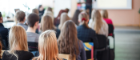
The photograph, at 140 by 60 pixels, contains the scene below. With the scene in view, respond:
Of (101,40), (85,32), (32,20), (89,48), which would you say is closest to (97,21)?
(101,40)

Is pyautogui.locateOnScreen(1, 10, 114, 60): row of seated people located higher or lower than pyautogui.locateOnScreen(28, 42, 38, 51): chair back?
higher

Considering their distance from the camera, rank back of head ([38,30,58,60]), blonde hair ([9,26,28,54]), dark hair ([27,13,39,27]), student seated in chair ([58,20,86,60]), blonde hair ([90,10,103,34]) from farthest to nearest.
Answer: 1. blonde hair ([90,10,103,34])
2. dark hair ([27,13,39,27])
3. student seated in chair ([58,20,86,60])
4. blonde hair ([9,26,28,54])
5. back of head ([38,30,58,60])

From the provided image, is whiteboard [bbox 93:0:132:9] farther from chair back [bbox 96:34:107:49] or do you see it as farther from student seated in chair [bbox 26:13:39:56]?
student seated in chair [bbox 26:13:39:56]

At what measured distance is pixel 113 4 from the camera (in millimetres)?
9883

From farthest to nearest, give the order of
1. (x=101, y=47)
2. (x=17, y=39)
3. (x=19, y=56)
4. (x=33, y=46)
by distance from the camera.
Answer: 1. (x=101, y=47)
2. (x=33, y=46)
3. (x=17, y=39)
4. (x=19, y=56)

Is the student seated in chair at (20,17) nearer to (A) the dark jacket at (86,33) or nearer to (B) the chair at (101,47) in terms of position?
(A) the dark jacket at (86,33)

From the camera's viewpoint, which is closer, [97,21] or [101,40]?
[101,40]

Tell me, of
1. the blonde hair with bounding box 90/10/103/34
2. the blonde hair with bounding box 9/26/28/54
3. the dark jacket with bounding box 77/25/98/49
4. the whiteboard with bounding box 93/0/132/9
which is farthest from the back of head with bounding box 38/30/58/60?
the whiteboard with bounding box 93/0/132/9

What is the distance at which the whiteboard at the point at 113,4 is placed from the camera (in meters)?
9.71

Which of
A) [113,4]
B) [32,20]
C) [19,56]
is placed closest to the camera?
[19,56]

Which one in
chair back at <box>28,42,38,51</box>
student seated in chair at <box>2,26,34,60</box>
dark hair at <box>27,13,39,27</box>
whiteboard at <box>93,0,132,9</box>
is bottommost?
chair back at <box>28,42,38,51</box>

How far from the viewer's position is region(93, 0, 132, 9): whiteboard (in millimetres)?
9711

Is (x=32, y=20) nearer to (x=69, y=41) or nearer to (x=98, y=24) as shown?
(x=69, y=41)

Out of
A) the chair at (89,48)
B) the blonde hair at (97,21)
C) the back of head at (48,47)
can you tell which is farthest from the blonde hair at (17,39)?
the blonde hair at (97,21)
